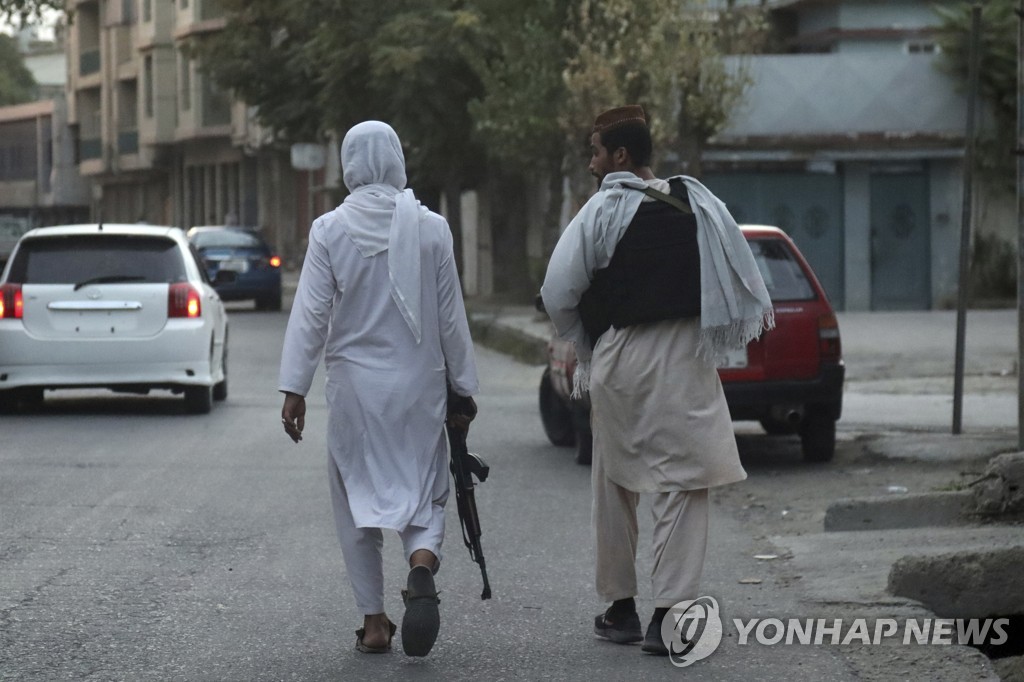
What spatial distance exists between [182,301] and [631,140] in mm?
9087

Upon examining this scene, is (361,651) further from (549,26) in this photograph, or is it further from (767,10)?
(767,10)

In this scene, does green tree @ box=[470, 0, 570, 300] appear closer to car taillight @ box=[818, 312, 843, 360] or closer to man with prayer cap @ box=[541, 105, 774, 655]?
car taillight @ box=[818, 312, 843, 360]

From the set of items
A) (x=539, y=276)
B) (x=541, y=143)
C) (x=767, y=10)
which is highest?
(x=767, y=10)

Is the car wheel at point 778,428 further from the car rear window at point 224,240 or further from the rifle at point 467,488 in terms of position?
the car rear window at point 224,240

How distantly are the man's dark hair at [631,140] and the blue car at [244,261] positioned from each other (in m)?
26.8

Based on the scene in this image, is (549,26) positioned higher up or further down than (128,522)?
higher up

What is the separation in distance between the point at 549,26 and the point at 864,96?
7632 mm

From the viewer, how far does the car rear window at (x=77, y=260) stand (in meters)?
15.1

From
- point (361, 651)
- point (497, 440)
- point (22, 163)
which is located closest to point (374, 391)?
point (361, 651)

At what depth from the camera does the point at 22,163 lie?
309 feet

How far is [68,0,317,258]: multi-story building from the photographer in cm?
5834

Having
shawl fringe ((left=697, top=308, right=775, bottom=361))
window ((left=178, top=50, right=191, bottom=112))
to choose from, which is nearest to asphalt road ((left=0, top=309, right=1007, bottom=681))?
shawl fringe ((left=697, top=308, right=775, bottom=361))

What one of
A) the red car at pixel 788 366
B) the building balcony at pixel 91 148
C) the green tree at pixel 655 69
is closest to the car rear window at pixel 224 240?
the green tree at pixel 655 69

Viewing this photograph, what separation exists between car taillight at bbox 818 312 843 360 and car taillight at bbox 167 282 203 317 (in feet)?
18.1
